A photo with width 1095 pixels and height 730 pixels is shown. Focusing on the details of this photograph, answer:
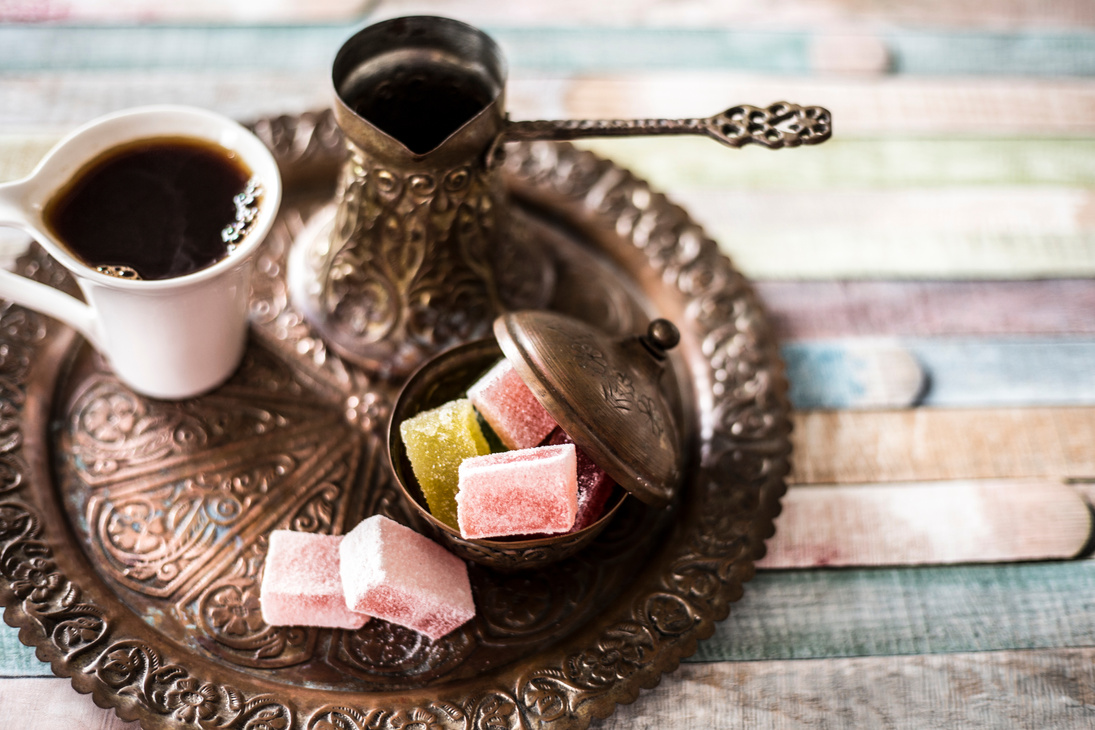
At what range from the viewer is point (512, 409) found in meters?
0.94

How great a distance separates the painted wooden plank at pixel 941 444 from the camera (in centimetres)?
118

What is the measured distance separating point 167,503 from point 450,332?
38 centimetres

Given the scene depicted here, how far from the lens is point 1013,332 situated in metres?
1.32

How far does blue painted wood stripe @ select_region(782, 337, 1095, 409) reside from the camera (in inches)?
49.0

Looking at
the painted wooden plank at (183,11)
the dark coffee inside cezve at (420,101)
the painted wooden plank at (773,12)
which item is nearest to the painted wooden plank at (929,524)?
the dark coffee inside cezve at (420,101)

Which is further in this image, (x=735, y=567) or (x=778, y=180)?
(x=778, y=180)

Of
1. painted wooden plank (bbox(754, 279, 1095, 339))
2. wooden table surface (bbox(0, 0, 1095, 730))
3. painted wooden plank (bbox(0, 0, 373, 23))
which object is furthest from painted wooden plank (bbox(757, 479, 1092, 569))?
painted wooden plank (bbox(0, 0, 373, 23))

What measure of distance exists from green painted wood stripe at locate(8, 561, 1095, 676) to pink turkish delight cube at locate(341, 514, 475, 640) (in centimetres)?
29

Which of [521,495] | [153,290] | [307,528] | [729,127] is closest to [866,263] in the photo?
[729,127]

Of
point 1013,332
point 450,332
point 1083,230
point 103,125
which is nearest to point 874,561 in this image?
point 1013,332

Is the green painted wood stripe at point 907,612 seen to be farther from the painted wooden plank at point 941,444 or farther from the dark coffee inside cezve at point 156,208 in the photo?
the dark coffee inside cezve at point 156,208

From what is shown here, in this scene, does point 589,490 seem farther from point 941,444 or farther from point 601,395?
point 941,444

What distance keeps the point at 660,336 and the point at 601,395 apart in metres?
0.13

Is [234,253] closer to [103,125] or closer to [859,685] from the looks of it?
[103,125]
